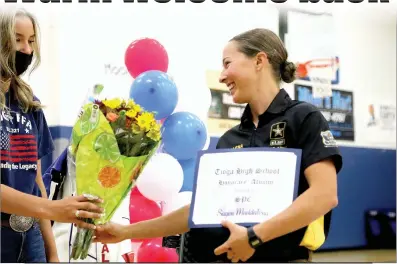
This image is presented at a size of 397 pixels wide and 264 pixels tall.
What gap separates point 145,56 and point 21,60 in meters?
1.45

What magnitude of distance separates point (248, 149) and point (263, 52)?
1.23 feet

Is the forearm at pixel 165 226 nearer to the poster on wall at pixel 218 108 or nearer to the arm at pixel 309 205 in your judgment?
the arm at pixel 309 205

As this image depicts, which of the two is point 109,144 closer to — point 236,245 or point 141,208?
point 236,245

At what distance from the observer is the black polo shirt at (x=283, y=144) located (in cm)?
175

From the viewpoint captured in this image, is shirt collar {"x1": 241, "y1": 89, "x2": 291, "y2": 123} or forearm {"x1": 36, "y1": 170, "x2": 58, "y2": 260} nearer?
shirt collar {"x1": 241, "y1": 89, "x2": 291, "y2": 123}

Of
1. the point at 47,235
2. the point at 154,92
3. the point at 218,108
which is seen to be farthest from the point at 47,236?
the point at 218,108

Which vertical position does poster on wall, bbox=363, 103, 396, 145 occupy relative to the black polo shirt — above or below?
below

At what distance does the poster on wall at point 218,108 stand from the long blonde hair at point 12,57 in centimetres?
424

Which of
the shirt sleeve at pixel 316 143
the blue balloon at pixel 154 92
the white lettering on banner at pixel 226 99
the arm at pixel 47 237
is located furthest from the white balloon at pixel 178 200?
the white lettering on banner at pixel 226 99

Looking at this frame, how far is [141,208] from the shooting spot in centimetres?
356

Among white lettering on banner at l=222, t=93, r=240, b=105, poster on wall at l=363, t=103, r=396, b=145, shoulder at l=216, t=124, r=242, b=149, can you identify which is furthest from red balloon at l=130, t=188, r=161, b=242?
poster on wall at l=363, t=103, r=396, b=145

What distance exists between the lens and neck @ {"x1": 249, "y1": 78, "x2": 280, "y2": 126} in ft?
6.46

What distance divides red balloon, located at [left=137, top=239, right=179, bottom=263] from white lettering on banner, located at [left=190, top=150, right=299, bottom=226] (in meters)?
1.73

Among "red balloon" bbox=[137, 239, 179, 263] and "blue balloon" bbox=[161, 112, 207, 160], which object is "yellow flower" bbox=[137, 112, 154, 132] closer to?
"blue balloon" bbox=[161, 112, 207, 160]
